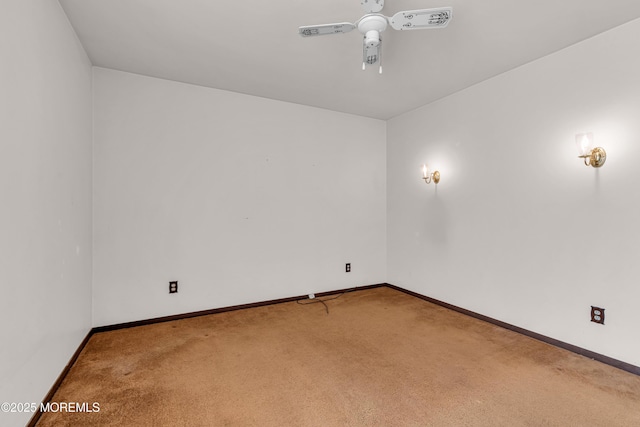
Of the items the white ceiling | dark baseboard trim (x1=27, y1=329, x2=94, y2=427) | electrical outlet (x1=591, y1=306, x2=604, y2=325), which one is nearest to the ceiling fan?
the white ceiling

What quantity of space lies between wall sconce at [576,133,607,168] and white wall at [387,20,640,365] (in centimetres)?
5

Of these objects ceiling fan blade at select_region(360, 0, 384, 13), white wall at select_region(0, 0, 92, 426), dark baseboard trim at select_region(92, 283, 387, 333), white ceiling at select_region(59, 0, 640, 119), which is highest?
white ceiling at select_region(59, 0, 640, 119)

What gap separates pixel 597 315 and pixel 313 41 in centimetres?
317

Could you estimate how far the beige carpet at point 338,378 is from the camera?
5.63 feet

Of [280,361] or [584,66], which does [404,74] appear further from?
[280,361]

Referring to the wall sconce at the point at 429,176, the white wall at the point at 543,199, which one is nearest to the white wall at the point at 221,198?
the wall sconce at the point at 429,176

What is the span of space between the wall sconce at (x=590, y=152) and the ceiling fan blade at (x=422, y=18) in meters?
1.61

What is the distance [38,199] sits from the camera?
5.59 ft

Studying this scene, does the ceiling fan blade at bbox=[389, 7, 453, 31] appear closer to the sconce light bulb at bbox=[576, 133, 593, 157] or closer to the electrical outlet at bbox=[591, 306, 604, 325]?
the sconce light bulb at bbox=[576, 133, 593, 157]

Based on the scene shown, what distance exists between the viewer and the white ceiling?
6.80 ft

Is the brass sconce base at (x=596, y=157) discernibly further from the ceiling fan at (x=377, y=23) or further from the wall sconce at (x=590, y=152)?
the ceiling fan at (x=377, y=23)

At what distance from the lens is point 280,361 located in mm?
2354

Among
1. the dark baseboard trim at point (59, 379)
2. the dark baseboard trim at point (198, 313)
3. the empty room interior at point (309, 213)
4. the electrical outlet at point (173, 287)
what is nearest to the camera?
the dark baseboard trim at point (59, 379)

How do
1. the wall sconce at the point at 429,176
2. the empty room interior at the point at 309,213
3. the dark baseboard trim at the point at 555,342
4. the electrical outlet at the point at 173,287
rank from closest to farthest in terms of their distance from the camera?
the empty room interior at the point at 309,213
the dark baseboard trim at the point at 555,342
the electrical outlet at the point at 173,287
the wall sconce at the point at 429,176
